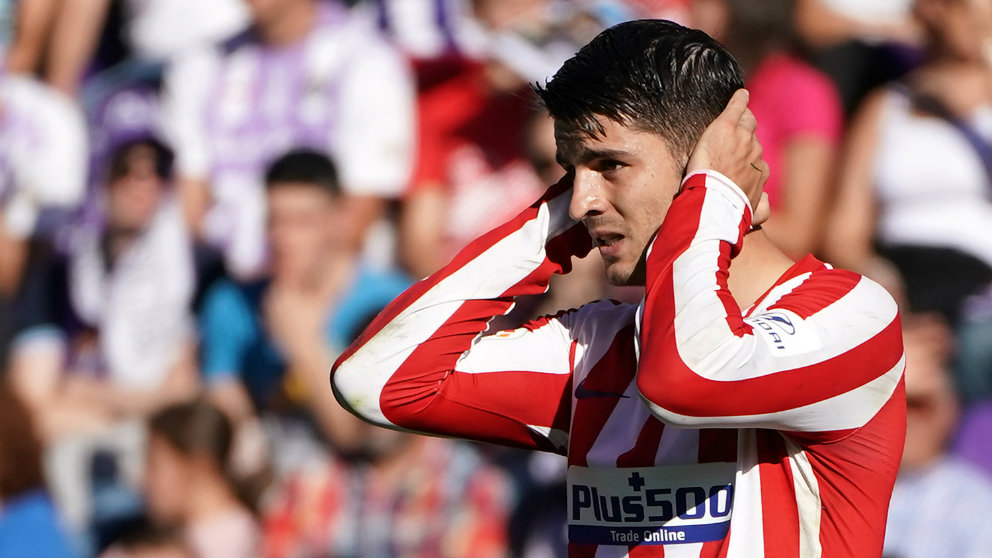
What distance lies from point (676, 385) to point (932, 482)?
307cm

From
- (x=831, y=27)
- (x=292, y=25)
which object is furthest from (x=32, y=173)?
(x=831, y=27)

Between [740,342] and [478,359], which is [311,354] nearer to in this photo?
[478,359]

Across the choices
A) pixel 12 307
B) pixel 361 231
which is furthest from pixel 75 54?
pixel 361 231

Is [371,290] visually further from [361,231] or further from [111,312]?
[111,312]

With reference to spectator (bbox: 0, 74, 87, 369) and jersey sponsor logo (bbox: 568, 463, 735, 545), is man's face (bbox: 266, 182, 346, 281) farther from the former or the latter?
jersey sponsor logo (bbox: 568, 463, 735, 545)

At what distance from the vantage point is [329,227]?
6.02 m

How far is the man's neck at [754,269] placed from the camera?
2.36 metres

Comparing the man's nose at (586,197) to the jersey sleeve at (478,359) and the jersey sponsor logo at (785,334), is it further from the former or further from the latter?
the jersey sponsor logo at (785,334)

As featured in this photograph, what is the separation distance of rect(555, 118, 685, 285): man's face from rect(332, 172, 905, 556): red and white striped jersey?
0.10 meters

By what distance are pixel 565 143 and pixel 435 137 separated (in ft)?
12.3

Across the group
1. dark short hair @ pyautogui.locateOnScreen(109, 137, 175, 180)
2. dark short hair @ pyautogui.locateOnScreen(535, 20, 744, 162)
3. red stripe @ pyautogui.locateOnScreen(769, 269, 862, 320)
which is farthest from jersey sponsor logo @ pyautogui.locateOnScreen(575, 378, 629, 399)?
dark short hair @ pyautogui.locateOnScreen(109, 137, 175, 180)

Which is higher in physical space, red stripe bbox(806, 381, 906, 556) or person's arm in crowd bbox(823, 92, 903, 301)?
person's arm in crowd bbox(823, 92, 903, 301)

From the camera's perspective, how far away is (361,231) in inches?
238

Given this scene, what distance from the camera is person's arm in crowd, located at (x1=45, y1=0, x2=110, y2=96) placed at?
7172 mm
